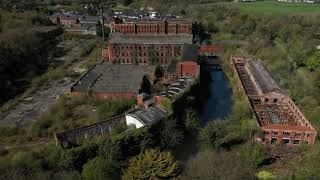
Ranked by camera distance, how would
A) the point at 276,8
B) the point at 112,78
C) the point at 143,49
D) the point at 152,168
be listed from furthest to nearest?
the point at 276,8
the point at 143,49
the point at 112,78
the point at 152,168

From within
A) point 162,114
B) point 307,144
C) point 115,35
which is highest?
point 115,35

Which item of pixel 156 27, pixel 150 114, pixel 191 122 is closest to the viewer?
pixel 150 114

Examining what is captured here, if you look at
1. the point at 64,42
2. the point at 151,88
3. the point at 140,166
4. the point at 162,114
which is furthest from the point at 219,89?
the point at 64,42

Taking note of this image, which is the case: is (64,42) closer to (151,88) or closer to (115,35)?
(115,35)

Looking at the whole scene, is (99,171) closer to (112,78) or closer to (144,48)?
(112,78)

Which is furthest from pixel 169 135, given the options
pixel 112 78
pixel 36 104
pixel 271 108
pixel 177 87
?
pixel 36 104

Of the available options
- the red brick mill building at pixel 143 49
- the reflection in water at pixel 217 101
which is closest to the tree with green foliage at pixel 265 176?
the reflection in water at pixel 217 101
